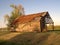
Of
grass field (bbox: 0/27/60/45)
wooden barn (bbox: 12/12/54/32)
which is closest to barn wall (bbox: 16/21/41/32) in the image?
wooden barn (bbox: 12/12/54/32)

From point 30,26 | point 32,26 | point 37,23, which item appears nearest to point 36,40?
point 37,23

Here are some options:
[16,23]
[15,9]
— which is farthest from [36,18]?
[15,9]

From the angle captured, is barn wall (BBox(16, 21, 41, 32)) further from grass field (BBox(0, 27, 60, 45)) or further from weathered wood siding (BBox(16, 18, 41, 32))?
grass field (BBox(0, 27, 60, 45))

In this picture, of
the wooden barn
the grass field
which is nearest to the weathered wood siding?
the wooden barn

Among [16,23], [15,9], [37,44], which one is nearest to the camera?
[37,44]

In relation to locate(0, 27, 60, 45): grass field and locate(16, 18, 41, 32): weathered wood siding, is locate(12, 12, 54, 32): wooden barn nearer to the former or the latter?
locate(16, 18, 41, 32): weathered wood siding

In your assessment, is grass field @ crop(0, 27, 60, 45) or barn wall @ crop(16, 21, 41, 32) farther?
barn wall @ crop(16, 21, 41, 32)

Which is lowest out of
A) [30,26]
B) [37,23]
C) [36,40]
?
[36,40]

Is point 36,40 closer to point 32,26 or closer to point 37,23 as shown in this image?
point 37,23

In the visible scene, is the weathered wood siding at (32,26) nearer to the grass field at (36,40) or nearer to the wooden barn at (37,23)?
the wooden barn at (37,23)

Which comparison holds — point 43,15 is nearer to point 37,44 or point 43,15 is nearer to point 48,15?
point 48,15

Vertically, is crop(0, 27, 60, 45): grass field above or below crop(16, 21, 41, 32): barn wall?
below

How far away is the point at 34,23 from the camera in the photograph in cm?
3594

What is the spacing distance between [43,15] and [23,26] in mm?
6690
